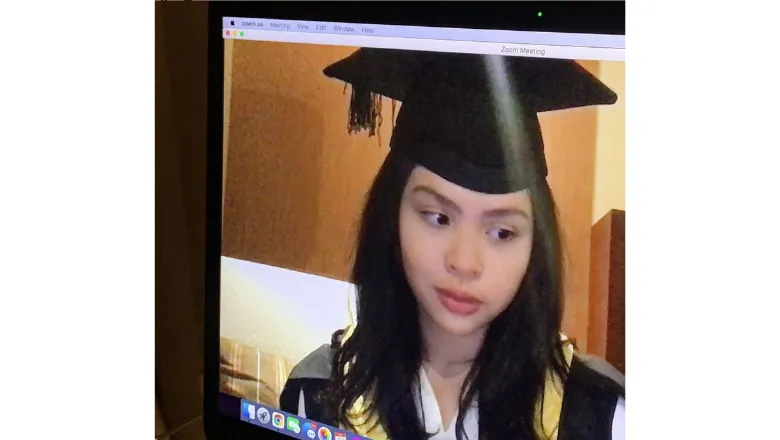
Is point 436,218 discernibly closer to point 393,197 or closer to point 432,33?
point 393,197

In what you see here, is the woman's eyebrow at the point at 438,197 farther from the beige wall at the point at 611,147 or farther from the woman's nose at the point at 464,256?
the beige wall at the point at 611,147

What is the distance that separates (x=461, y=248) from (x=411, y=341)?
0.11 meters

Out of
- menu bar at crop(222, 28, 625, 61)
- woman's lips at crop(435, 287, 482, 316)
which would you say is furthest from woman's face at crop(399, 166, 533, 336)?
menu bar at crop(222, 28, 625, 61)

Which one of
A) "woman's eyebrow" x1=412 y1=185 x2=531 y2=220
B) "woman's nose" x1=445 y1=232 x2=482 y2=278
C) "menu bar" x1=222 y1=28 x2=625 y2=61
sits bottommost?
"woman's nose" x1=445 y1=232 x2=482 y2=278

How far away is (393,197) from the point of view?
74 centimetres

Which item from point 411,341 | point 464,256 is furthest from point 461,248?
point 411,341

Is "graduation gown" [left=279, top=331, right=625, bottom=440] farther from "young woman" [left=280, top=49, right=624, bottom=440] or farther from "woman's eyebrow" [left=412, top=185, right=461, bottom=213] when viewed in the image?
"woman's eyebrow" [left=412, top=185, right=461, bottom=213]

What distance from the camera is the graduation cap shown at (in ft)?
2.12

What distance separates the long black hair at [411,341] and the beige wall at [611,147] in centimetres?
5

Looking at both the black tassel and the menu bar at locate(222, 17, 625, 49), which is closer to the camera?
the menu bar at locate(222, 17, 625, 49)

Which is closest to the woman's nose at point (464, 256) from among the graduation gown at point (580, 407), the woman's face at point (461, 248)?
the woman's face at point (461, 248)
